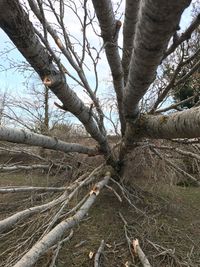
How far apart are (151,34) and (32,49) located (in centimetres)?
120

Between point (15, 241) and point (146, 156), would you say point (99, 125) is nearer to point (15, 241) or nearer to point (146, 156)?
point (146, 156)

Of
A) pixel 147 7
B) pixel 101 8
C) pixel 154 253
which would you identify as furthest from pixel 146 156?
pixel 147 7

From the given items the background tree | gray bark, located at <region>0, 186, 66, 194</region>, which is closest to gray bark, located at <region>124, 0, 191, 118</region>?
the background tree

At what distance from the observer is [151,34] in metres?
2.04

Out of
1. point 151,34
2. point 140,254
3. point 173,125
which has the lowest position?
point 140,254

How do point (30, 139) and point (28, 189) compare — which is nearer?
point (30, 139)

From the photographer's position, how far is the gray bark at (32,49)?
8.11 ft

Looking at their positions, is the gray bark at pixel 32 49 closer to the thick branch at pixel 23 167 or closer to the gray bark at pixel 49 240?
the gray bark at pixel 49 240

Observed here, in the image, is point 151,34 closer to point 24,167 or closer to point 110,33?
point 110,33

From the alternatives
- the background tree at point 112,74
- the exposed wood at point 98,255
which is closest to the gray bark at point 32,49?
the background tree at point 112,74

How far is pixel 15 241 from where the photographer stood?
484 centimetres

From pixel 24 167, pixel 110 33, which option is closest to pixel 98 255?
pixel 110 33

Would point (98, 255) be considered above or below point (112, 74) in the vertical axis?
below

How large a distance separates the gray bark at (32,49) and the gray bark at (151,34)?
0.74m
